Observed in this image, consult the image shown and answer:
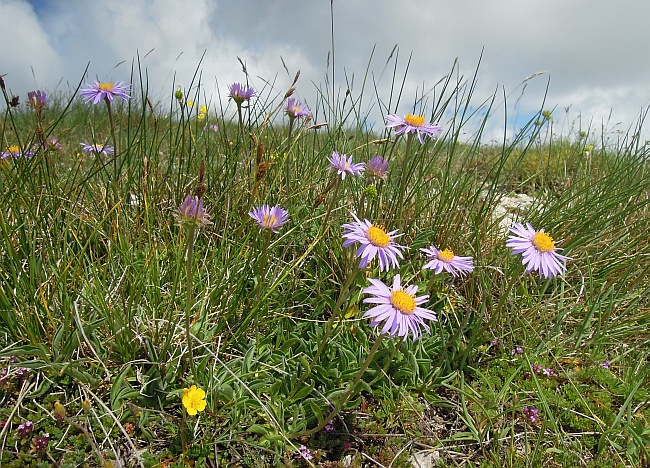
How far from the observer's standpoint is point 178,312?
5.15 feet

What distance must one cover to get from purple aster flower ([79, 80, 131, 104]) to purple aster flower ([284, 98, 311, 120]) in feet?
2.34

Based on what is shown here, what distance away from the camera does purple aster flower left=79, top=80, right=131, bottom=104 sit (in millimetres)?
1811

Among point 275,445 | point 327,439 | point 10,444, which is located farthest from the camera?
point 327,439

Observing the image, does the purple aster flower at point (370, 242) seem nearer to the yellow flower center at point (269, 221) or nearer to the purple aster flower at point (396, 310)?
the purple aster flower at point (396, 310)

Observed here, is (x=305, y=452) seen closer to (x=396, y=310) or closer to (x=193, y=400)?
(x=193, y=400)

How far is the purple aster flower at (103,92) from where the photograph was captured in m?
1.81

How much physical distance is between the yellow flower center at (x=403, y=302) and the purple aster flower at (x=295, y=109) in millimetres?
1246

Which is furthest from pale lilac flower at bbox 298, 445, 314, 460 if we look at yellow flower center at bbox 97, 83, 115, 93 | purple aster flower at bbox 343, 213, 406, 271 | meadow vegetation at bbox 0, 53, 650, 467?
yellow flower center at bbox 97, 83, 115, 93

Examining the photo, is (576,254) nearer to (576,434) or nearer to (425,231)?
(425,231)

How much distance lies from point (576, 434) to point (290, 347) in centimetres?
102

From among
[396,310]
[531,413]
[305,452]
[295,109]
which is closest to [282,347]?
[305,452]

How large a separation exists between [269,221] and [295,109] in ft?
3.33

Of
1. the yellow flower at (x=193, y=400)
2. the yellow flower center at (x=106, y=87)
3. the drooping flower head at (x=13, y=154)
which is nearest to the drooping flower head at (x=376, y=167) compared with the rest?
the yellow flower at (x=193, y=400)

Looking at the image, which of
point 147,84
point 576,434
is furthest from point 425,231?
point 147,84
